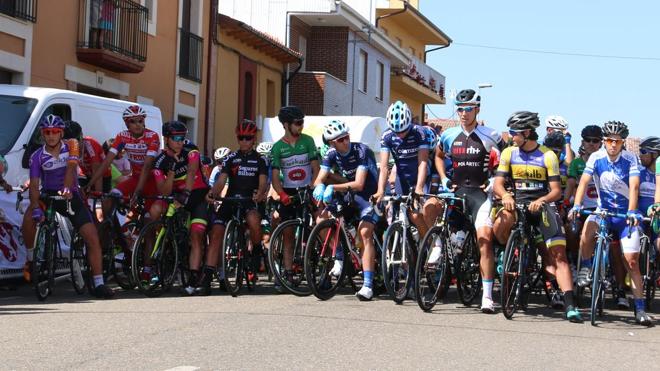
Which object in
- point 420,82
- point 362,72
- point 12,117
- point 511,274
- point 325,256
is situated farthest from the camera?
point 420,82

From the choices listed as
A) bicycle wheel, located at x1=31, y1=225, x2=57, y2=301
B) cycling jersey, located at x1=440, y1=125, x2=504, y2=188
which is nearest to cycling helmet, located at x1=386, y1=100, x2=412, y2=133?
cycling jersey, located at x1=440, y1=125, x2=504, y2=188

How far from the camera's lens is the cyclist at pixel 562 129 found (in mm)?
14091

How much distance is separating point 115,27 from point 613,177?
16348 millimetres

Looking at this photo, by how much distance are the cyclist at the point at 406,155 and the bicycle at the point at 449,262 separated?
14.5 inches

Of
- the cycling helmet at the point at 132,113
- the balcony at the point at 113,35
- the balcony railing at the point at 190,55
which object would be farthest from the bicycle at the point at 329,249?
the balcony railing at the point at 190,55

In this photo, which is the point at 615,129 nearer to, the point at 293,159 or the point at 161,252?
the point at 293,159

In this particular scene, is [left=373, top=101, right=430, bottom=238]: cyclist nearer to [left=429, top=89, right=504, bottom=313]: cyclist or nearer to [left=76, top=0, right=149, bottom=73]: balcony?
[left=429, top=89, right=504, bottom=313]: cyclist

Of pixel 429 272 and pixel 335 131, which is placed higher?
pixel 335 131

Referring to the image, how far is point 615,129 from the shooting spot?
37.4ft

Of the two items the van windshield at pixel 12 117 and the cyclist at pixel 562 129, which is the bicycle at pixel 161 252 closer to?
the van windshield at pixel 12 117

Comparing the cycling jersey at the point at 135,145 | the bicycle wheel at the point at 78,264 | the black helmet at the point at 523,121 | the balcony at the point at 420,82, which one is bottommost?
the bicycle wheel at the point at 78,264

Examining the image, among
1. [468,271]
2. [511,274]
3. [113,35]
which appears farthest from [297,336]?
[113,35]

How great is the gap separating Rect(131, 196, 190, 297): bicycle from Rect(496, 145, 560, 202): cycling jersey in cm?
358

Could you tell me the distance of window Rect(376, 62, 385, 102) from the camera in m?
49.1
